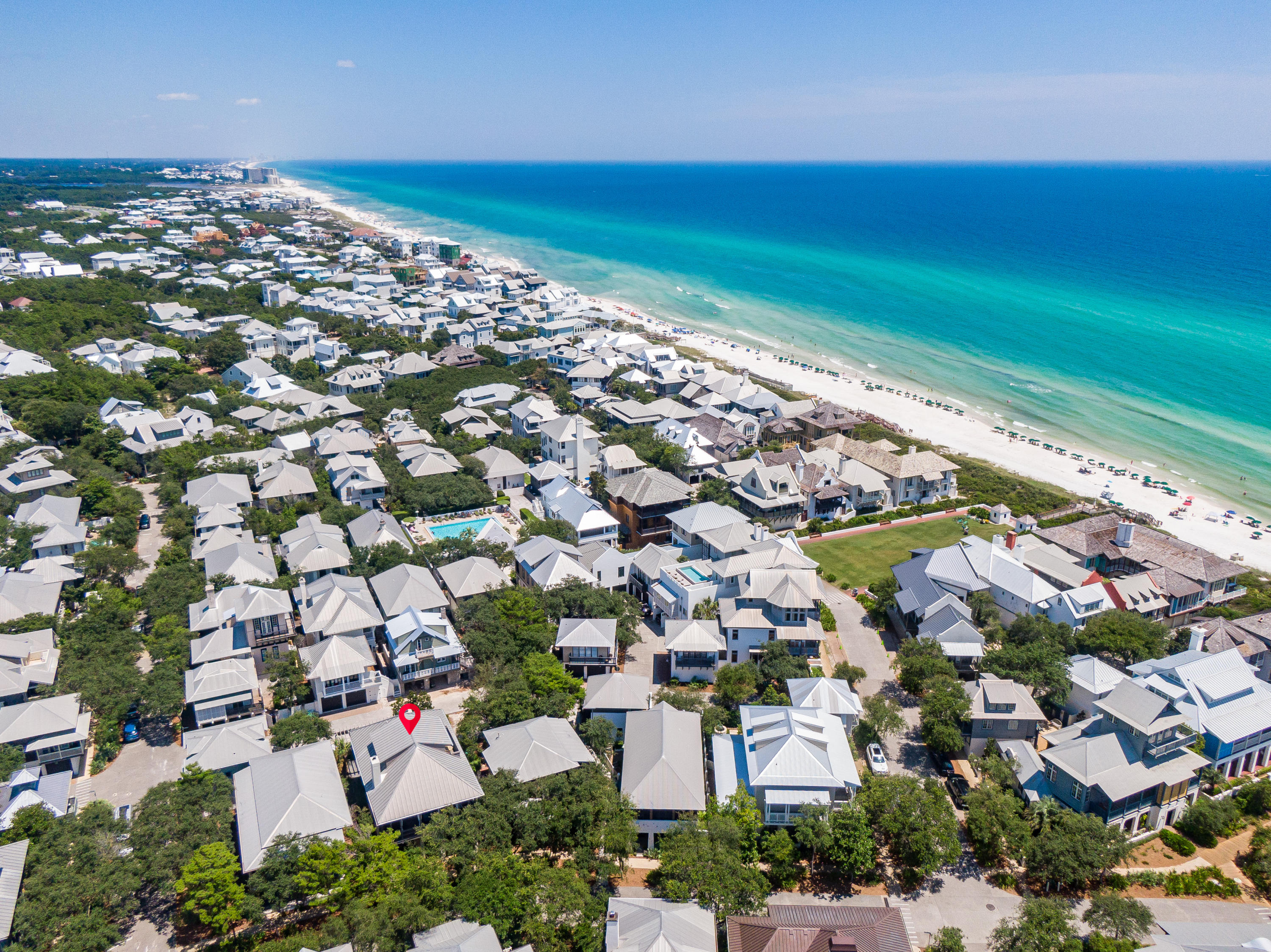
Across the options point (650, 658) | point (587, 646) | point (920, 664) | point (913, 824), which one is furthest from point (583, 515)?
A: point (913, 824)

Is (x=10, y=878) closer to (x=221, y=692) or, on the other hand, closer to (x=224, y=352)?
(x=221, y=692)

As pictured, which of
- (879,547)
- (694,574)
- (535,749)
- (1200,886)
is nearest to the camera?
(1200,886)

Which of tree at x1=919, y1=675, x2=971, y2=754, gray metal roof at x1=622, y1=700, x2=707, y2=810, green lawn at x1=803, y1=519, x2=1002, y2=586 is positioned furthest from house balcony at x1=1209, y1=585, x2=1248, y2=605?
gray metal roof at x1=622, y1=700, x2=707, y2=810

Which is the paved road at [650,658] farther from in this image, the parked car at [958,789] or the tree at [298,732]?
the tree at [298,732]

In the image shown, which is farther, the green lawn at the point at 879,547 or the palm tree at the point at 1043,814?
the green lawn at the point at 879,547

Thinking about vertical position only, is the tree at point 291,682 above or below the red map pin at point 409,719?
below

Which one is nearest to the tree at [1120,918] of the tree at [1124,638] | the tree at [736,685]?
the tree at [736,685]

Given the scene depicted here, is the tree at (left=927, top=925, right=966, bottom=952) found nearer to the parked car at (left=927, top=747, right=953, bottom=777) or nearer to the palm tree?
the palm tree
